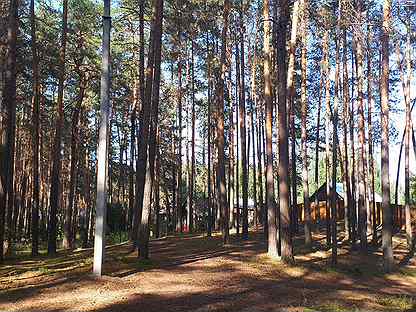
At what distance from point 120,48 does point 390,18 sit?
13486 millimetres

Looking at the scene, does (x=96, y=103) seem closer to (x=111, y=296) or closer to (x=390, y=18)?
(x=390, y=18)

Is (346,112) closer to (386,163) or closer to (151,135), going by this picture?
(386,163)

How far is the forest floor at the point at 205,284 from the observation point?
9125mm

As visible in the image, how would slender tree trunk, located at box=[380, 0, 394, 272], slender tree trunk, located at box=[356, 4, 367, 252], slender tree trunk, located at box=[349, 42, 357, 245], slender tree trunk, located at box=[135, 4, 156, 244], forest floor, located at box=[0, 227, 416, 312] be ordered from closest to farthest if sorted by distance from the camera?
forest floor, located at box=[0, 227, 416, 312] < slender tree trunk, located at box=[135, 4, 156, 244] < slender tree trunk, located at box=[380, 0, 394, 272] < slender tree trunk, located at box=[356, 4, 367, 252] < slender tree trunk, located at box=[349, 42, 357, 245]

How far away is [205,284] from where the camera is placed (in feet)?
37.5

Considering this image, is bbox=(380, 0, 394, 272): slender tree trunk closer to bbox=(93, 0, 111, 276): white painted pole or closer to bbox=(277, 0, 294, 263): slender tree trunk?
bbox=(277, 0, 294, 263): slender tree trunk

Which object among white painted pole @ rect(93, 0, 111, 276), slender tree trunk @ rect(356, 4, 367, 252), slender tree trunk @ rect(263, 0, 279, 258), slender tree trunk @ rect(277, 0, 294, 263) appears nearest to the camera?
white painted pole @ rect(93, 0, 111, 276)

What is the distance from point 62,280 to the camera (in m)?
10.9

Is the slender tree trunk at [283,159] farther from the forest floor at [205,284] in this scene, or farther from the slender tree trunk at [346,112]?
the slender tree trunk at [346,112]

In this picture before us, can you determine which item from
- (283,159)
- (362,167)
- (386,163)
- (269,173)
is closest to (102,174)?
(283,159)

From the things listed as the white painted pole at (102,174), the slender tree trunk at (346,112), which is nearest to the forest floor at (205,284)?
the white painted pole at (102,174)

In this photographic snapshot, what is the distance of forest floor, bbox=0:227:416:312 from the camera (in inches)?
359

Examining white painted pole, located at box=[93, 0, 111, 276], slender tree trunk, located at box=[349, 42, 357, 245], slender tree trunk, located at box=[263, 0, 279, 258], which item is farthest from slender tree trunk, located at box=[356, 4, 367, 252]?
white painted pole, located at box=[93, 0, 111, 276]

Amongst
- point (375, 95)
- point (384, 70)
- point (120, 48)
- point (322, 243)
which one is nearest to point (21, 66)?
point (120, 48)
